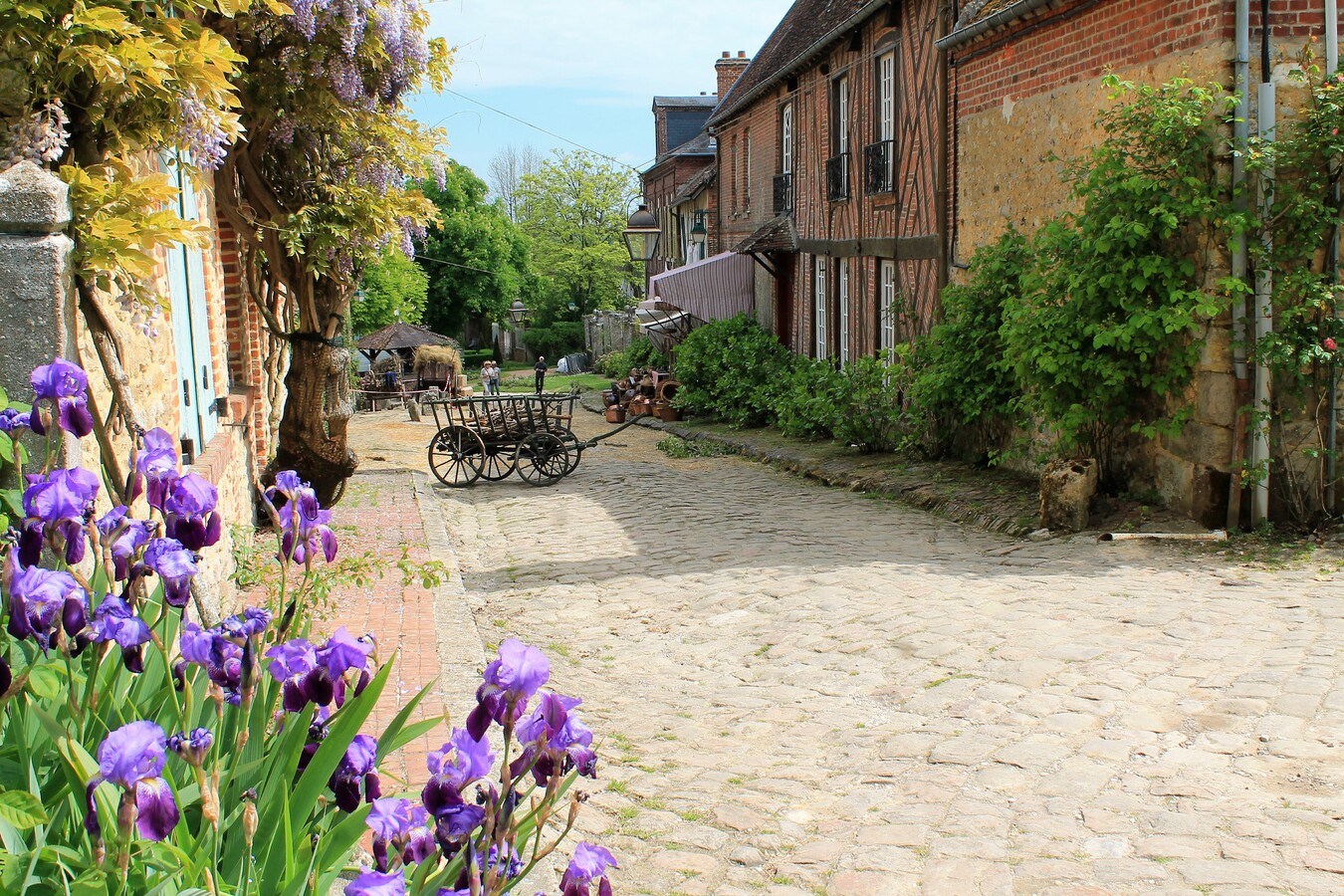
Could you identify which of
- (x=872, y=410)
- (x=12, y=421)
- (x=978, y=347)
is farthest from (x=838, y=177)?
(x=12, y=421)

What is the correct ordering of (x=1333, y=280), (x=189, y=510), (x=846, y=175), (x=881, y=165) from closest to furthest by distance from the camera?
(x=189, y=510) → (x=1333, y=280) → (x=881, y=165) → (x=846, y=175)

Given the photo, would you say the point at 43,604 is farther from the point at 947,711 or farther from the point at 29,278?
the point at 947,711

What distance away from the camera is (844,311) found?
56.5 ft

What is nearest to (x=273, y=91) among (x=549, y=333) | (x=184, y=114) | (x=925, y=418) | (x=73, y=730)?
(x=184, y=114)

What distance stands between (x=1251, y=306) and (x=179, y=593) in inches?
302

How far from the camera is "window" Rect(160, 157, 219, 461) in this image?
593 centimetres

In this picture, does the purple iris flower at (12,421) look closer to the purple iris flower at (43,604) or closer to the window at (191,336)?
the purple iris flower at (43,604)

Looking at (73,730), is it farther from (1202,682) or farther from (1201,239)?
(1201,239)

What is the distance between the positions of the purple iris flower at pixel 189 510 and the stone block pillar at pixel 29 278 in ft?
4.20

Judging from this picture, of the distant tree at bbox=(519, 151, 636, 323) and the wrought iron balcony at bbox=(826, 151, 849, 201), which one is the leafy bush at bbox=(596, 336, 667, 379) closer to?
the wrought iron balcony at bbox=(826, 151, 849, 201)

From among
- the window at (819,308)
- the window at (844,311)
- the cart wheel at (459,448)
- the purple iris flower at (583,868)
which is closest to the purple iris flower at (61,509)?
the purple iris flower at (583,868)

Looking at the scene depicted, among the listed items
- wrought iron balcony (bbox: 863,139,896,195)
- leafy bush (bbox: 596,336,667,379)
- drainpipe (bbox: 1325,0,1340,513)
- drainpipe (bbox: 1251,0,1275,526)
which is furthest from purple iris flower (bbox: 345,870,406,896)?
leafy bush (bbox: 596,336,667,379)

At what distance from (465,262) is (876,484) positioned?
38030 millimetres

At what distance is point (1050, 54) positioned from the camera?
10.2 metres
